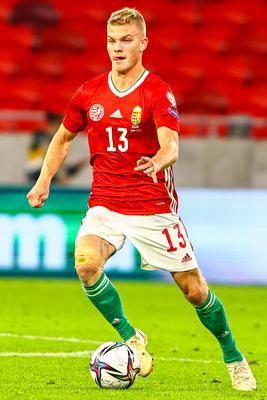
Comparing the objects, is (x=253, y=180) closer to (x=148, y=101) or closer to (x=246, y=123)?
(x=246, y=123)

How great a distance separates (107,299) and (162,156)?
3.26ft

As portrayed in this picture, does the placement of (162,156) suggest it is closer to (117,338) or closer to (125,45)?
(125,45)

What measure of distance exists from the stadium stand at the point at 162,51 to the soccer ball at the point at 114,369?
1095cm

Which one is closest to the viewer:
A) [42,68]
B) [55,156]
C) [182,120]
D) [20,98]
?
[55,156]

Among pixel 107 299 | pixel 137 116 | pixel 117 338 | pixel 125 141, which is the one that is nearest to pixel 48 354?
pixel 117 338

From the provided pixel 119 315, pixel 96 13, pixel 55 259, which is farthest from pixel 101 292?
pixel 96 13

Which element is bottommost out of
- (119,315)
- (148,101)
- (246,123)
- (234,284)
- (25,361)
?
(234,284)

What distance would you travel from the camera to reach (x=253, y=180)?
14.4 meters

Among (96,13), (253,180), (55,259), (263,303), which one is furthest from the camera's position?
(96,13)

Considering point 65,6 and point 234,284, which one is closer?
point 234,284

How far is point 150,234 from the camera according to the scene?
6.73 metres

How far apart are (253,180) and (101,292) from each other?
26.1 ft

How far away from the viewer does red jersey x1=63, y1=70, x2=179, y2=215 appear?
6.70 m

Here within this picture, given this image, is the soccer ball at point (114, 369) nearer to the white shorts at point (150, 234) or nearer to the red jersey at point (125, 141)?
the white shorts at point (150, 234)
